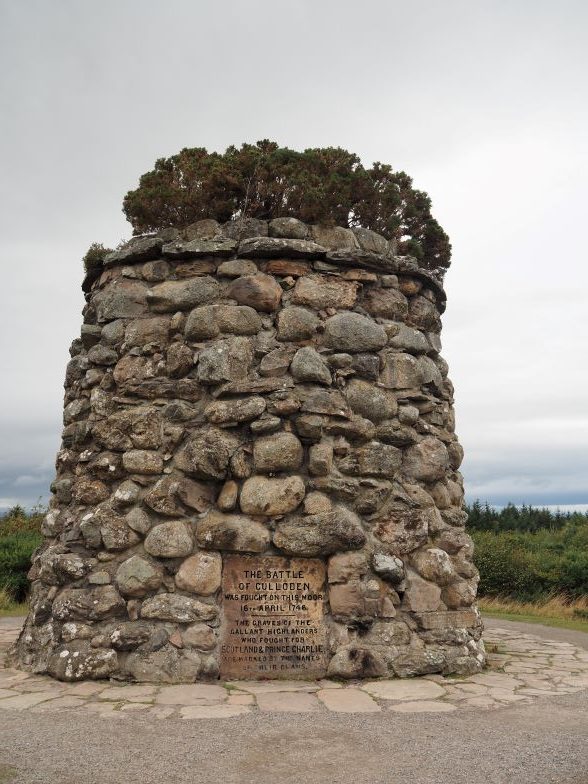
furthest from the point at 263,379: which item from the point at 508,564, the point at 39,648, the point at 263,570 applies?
the point at 508,564

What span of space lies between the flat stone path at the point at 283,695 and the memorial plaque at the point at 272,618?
6.2 inches

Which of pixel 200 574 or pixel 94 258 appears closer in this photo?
pixel 200 574

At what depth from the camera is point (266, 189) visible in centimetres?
632

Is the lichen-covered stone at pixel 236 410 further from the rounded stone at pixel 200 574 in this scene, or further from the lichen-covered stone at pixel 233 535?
the rounded stone at pixel 200 574

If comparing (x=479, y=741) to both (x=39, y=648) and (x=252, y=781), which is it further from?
(x=39, y=648)

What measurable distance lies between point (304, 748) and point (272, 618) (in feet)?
5.43

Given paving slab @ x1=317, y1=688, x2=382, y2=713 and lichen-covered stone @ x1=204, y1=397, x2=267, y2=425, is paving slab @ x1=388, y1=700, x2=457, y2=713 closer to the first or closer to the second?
paving slab @ x1=317, y1=688, x2=382, y2=713

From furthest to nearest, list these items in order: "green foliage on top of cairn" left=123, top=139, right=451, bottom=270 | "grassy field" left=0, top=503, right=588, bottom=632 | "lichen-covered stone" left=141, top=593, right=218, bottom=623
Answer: "grassy field" left=0, top=503, right=588, bottom=632, "green foliage on top of cairn" left=123, top=139, right=451, bottom=270, "lichen-covered stone" left=141, top=593, right=218, bottom=623

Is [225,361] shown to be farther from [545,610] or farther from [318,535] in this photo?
[545,610]

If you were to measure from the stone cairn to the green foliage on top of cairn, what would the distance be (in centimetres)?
40

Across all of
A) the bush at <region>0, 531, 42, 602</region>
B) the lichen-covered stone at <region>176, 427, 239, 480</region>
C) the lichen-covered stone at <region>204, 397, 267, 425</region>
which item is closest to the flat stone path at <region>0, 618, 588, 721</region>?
the lichen-covered stone at <region>176, 427, 239, 480</region>

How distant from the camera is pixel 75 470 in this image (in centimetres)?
596

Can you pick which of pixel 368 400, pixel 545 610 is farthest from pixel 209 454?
pixel 545 610

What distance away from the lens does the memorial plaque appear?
5.04 metres
